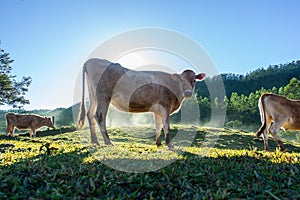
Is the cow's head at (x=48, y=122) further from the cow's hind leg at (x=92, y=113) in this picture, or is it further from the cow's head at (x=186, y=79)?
the cow's head at (x=186, y=79)

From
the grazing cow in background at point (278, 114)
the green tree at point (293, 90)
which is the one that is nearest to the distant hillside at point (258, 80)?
the green tree at point (293, 90)

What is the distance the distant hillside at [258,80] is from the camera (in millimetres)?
120375

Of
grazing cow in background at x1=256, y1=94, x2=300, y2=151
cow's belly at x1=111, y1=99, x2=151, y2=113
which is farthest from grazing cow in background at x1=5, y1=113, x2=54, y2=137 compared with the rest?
grazing cow in background at x1=256, y1=94, x2=300, y2=151

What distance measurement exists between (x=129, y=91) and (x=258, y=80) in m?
127

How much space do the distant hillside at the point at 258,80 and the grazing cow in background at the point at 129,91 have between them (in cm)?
10318

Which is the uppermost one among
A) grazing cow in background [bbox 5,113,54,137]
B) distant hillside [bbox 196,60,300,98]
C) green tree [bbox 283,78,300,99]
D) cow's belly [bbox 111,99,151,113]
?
distant hillside [bbox 196,60,300,98]

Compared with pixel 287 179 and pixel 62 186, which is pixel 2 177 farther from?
pixel 287 179

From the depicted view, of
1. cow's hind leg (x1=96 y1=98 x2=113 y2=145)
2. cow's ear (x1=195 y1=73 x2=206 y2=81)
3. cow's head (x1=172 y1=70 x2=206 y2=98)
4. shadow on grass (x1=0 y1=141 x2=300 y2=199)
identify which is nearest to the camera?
shadow on grass (x1=0 y1=141 x2=300 y2=199)

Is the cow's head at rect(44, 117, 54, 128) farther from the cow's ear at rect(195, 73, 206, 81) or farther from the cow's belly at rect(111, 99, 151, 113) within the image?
the cow's ear at rect(195, 73, 206, 81)

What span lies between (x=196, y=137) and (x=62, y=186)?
21.5 m

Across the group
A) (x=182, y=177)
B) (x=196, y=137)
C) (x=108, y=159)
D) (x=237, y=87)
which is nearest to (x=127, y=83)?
(x=108, y=159)

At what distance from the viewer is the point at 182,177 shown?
4133mm

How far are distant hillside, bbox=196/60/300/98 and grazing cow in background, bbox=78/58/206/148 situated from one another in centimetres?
10318

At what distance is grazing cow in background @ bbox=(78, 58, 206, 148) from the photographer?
30.6 feet
